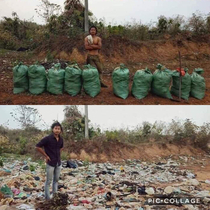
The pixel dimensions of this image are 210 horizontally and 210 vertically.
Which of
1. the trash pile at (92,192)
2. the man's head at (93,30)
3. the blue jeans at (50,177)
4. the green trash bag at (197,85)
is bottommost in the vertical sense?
the trash pile at (92,192)

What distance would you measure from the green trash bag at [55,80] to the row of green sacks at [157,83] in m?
1.13

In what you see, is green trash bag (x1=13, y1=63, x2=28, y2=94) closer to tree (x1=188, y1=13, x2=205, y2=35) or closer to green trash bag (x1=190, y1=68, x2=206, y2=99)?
green trash bag (x1=190, y1=68, x2=206, y2=99)

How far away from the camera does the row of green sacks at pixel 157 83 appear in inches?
212

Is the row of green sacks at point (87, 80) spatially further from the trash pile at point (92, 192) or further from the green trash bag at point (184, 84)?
the trash pile at point (92, 192)

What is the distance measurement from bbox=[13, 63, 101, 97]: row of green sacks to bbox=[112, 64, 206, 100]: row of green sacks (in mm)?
517

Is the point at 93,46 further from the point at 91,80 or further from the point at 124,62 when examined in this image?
the point at 124,62

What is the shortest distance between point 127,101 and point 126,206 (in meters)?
2.55

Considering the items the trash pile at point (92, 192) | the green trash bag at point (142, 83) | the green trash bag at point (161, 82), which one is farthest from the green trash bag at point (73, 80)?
the trash pile at point (92, 192)

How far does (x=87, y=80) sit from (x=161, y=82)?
1.59 metres

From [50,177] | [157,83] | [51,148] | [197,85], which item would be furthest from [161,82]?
[50,177]

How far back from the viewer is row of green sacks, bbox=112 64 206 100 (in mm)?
5379

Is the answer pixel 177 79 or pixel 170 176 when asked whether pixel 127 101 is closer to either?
pixel 177 79

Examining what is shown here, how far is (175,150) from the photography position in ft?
32.2

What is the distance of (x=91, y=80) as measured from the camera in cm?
538
